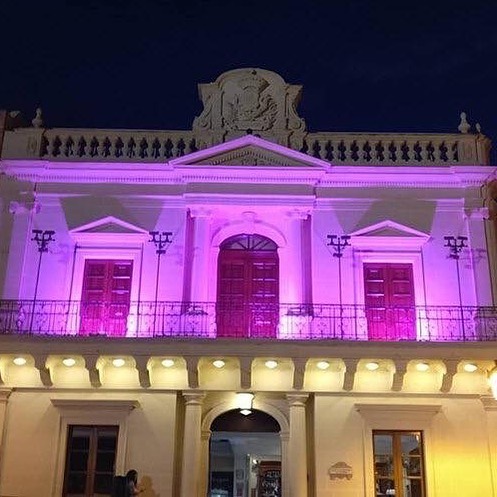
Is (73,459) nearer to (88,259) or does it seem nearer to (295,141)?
(88,259)

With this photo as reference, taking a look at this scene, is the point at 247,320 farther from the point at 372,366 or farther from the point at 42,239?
the point at 42,239

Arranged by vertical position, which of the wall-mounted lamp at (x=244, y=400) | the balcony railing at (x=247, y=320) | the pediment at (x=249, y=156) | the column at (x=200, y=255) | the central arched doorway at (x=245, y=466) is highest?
the pediment at (x=249, y=156)

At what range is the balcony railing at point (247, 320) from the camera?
14523 millimetres

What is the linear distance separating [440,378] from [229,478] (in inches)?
290

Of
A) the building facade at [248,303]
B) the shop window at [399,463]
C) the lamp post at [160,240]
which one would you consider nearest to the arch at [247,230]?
the building facade at [248,303]

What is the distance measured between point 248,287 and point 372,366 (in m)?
3.03

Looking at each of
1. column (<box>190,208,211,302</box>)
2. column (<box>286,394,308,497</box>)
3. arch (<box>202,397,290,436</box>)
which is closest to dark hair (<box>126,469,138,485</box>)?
arch (<box>202,397,290,436</box>)

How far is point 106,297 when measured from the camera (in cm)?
1533

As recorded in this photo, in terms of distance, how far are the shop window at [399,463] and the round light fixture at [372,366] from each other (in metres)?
1.18

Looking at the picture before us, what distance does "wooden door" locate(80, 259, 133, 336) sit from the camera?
14922mm

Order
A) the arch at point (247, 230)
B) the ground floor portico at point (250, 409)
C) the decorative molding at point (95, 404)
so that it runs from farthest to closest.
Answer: the arch at point (247, 230), the decorative molding at point (95, 404), the ground floor portico at point (250, 409)

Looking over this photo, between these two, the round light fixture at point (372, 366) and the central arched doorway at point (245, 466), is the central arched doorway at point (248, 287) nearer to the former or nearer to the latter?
the round light fixture at point (372, 366)

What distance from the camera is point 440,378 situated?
14359mm

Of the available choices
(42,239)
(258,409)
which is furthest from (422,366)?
(42,239)
